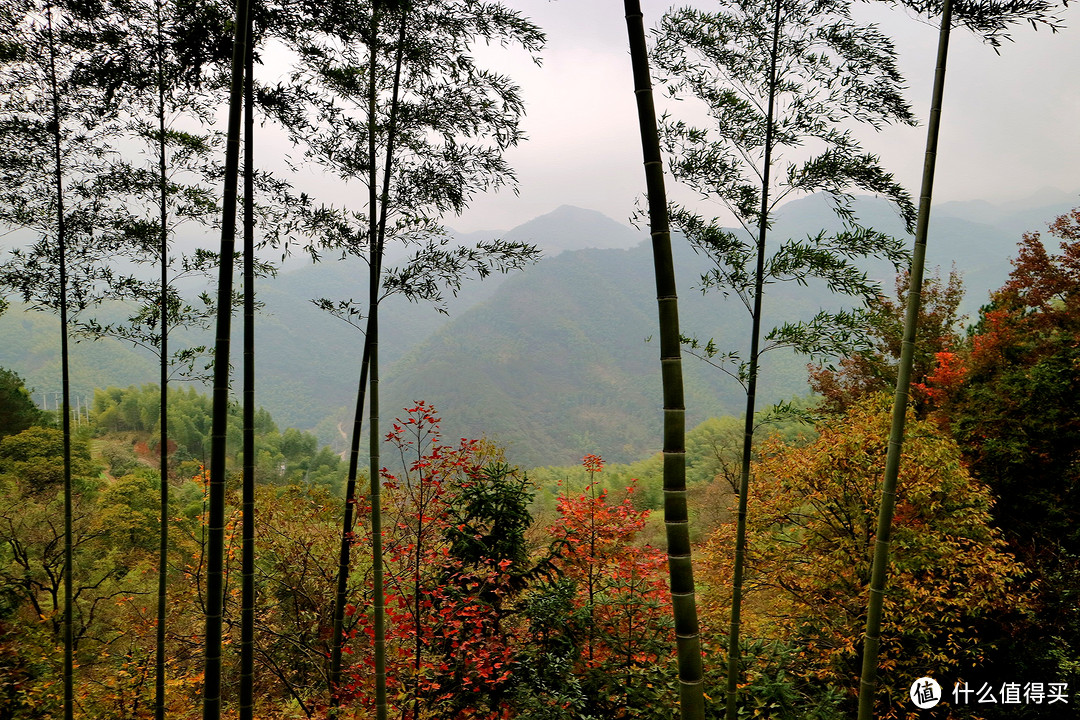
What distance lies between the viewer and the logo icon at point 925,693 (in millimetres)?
5589

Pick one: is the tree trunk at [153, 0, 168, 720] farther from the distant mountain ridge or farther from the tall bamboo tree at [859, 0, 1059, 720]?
the distant mountain ridge

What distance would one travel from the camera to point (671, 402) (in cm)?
176

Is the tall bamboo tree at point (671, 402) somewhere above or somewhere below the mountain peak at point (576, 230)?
below

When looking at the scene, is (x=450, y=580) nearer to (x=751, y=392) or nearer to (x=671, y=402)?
(x=751, y=392)

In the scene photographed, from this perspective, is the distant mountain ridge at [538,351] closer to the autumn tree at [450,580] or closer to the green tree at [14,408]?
the green tree at [14,408]

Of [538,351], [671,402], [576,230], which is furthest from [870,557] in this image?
[576,230]

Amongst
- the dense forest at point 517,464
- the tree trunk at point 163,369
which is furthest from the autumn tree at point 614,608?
the tree trunk at point 163,369

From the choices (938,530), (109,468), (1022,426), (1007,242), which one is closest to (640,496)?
(1022,426)

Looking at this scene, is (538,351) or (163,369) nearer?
(163,369)

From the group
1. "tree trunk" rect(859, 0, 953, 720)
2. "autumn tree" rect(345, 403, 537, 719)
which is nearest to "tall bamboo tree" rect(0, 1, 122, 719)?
"autumn tree" rect(345, 403, 537, 719)

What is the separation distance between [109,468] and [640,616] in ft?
94.2

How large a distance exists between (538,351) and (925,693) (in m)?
75.1

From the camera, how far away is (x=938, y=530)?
662cm

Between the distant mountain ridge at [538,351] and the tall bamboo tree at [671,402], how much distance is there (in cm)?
5191
